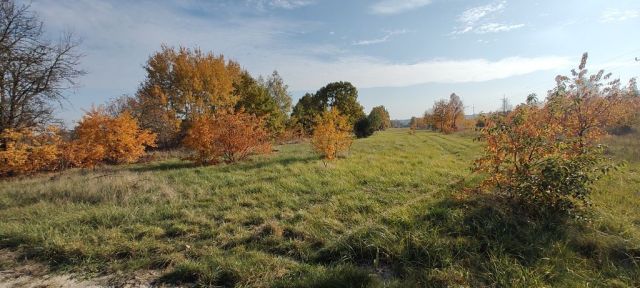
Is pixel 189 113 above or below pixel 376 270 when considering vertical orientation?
above

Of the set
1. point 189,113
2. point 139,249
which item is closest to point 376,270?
point 139,249

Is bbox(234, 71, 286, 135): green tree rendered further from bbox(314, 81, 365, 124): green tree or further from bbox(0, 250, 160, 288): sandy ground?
bbox(0, 250, 160, 288): sandy ground

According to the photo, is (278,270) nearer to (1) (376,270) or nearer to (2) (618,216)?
(1) (376,270)

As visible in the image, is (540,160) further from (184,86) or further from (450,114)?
(450,114)

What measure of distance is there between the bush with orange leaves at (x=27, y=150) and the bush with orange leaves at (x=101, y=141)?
33.8 inches

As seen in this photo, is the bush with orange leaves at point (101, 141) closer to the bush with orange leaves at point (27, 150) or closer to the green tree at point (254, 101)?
the bush with orange leaves at point (27, 150)

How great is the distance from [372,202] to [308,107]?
1656 inches

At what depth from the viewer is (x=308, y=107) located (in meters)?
48.3

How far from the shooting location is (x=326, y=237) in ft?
16.6

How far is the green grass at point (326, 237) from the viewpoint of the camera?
3889 millimetres

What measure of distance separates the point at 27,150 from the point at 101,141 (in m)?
2.82

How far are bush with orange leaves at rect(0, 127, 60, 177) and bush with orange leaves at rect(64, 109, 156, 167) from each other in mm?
858

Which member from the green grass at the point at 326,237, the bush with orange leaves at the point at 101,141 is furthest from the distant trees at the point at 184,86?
the green grass at the point at 326,237

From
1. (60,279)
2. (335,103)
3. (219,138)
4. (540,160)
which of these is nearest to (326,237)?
(60,279)
